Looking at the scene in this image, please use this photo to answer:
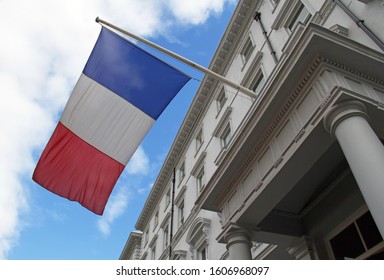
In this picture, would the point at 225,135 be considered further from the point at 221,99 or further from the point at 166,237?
the point at 166,237

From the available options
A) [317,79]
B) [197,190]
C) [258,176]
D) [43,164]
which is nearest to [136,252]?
[197,190]

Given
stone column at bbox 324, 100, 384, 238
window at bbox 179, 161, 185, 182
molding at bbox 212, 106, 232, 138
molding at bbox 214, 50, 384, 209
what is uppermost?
window at bbox 179, 161, 185, 182

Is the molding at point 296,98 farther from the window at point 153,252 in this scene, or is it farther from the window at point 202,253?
the window at point 153,252

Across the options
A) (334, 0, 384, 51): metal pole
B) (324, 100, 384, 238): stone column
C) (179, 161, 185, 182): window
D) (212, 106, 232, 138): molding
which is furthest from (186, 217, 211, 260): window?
(324, 100, 384, 238): stone column

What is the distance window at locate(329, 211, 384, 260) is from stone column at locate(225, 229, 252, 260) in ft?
7.75

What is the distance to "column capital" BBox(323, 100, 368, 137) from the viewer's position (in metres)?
4.78

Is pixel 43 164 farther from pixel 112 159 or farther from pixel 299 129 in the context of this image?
pixel 299 129

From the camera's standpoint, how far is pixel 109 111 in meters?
8.34

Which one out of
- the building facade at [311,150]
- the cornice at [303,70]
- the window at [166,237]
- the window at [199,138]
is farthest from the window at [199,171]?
the cornice at [303,70]

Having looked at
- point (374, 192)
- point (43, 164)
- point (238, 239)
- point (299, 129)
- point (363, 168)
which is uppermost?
point (43, 164)

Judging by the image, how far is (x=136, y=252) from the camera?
32594 mm

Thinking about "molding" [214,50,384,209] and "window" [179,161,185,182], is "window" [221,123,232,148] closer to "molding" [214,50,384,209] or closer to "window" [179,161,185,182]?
"window" [179,161,185,182]

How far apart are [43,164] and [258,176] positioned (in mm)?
5437
